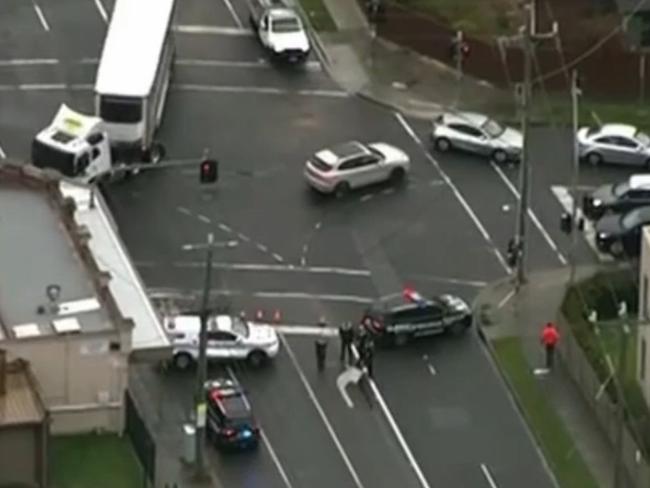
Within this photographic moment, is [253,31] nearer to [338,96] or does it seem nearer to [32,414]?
[338,96]

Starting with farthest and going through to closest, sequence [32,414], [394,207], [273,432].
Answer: [394,207], [273,432], [32,414]

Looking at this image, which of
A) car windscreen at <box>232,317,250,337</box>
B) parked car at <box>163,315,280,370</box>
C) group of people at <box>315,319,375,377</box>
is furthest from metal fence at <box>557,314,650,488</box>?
car windscreen at <box>232,317,250,337</box>

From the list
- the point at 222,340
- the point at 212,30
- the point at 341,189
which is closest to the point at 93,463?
the point at 222,340

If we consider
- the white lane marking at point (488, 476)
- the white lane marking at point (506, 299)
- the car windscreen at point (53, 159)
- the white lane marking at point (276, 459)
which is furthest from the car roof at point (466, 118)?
the white lane marking at point (488, 476)

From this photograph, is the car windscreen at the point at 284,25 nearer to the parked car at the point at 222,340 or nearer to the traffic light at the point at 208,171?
the traffic light at the point at 208,171

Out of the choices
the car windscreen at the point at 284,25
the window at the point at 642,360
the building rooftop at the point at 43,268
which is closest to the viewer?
the building rooftop at the point at 43,268

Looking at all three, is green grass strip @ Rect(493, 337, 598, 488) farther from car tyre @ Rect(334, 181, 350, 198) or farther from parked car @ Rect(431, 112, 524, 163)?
parked car @ Rect(431, 112, 524, 163)

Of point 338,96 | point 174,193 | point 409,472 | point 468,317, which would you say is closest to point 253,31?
point 338,96
